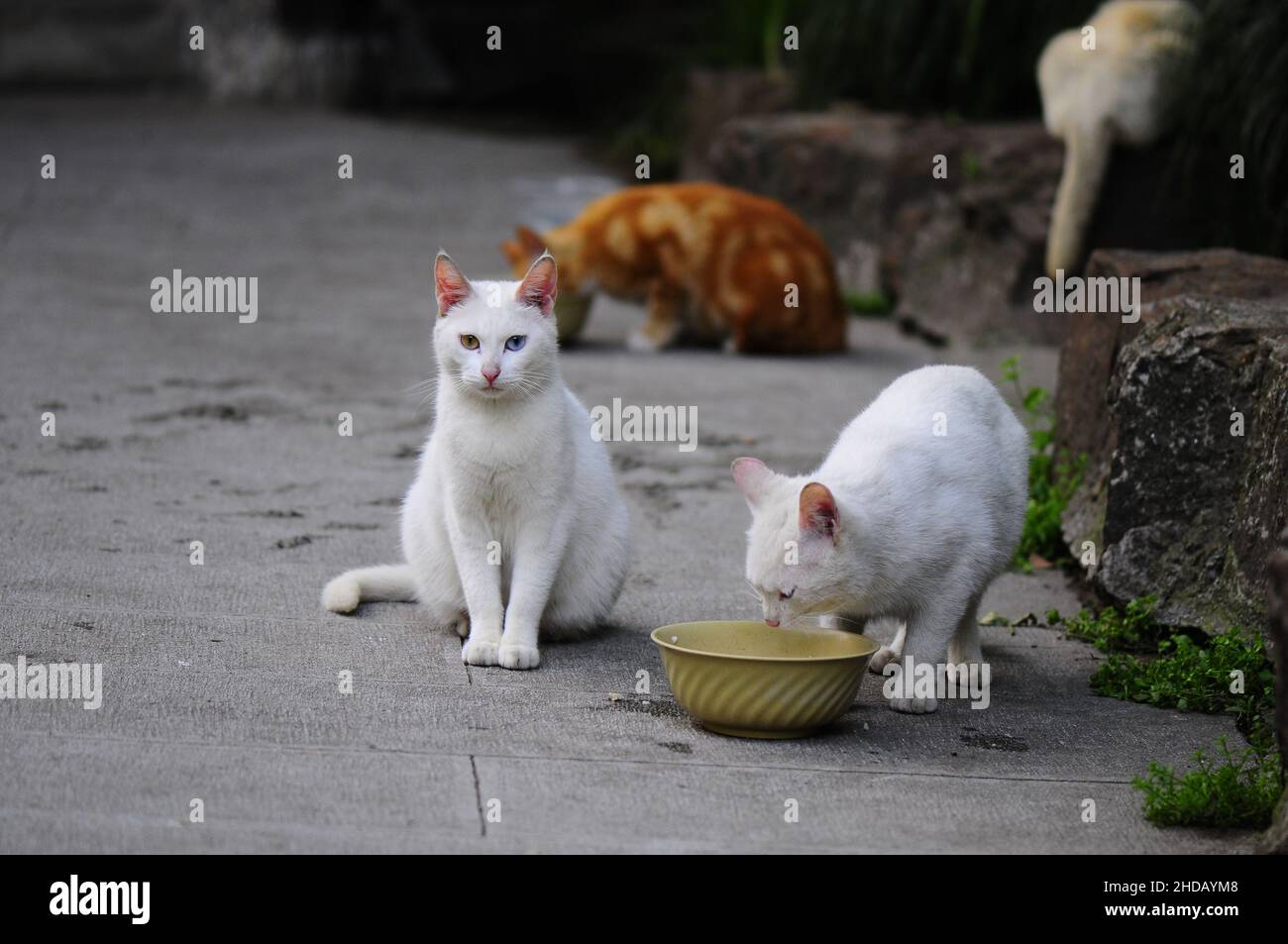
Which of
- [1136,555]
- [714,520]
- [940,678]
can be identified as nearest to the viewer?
[940,678]

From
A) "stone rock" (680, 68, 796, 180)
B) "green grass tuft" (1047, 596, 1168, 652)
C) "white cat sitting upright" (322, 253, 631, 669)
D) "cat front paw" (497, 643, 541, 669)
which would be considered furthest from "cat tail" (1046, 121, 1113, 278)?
"cat front paw" (497, 643, 541, 669)

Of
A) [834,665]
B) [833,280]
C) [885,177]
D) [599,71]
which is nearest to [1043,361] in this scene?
[833,280]

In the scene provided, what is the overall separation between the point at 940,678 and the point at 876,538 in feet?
1.71

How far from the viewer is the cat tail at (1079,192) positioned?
799 cm

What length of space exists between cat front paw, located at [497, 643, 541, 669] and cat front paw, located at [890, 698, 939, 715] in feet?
3.22

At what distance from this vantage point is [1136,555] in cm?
479

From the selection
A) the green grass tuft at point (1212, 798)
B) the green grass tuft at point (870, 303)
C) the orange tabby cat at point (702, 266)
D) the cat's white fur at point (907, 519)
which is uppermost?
the orange tabby cat at point (702, 266)

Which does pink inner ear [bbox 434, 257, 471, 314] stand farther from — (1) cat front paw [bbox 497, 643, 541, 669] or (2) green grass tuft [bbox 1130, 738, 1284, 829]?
(2) green grass tuft [bbox 1130, 738, 1284, 829]

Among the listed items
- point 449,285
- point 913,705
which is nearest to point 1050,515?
point 913,705

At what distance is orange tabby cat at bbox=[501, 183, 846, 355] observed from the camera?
8.71 meters

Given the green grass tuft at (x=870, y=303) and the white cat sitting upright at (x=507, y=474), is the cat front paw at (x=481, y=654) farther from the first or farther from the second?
the green grass tuft at (x=870, y=303)

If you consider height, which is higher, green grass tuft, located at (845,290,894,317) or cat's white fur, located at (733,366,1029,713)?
green grass tuft, located at (845,290,894,317)

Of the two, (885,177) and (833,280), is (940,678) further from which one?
(885,177)

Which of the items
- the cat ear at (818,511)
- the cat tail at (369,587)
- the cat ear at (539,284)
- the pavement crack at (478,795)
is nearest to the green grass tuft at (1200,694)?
the cat ear at (818,511)
